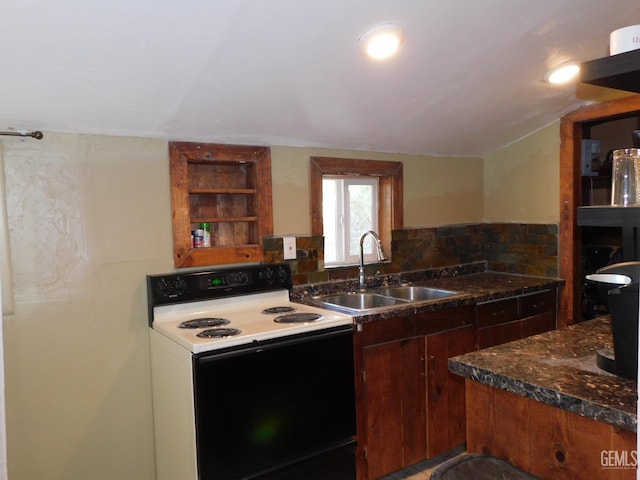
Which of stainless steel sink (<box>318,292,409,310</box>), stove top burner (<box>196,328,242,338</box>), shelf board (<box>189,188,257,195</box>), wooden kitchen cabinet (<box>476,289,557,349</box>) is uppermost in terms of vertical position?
shelf board (<box>189,188,257,195</box>)

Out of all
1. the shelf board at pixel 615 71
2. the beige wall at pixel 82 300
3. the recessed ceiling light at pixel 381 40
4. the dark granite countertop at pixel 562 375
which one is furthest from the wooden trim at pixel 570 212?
the beige wall at pixel 82 300

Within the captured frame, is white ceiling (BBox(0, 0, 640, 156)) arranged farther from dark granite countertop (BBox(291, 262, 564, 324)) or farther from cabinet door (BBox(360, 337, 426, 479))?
cabinet door (BBox(360, 337, 426, 479))

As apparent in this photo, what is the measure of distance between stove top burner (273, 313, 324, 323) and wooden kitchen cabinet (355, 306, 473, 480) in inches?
8.7

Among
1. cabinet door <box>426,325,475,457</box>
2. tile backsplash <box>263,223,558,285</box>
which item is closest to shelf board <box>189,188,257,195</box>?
tile backsplash <box>263,223,558,285</box>

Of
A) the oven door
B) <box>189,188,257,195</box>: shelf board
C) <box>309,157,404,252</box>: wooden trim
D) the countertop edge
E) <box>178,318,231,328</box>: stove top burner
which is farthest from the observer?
<box>309,157,404,252</box>: wooden trim

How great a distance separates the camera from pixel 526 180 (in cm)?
344

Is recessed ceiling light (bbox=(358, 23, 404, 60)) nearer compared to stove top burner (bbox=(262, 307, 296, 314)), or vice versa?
recessed ceiling light (bbox=(358, 23, 404, 60))

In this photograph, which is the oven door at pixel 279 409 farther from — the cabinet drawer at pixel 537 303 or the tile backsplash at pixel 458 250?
the cabinet drawer at pixel 537 303

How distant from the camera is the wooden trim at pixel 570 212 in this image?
3168mm

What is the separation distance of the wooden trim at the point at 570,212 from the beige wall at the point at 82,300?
8.24 ft

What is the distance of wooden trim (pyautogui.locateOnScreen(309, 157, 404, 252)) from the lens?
2.82m

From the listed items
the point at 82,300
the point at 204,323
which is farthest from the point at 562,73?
the point at 82,300

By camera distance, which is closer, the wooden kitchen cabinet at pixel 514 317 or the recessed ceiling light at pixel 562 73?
the recessed ceiling light at pixel 562 73

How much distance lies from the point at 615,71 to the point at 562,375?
0.79 metres
